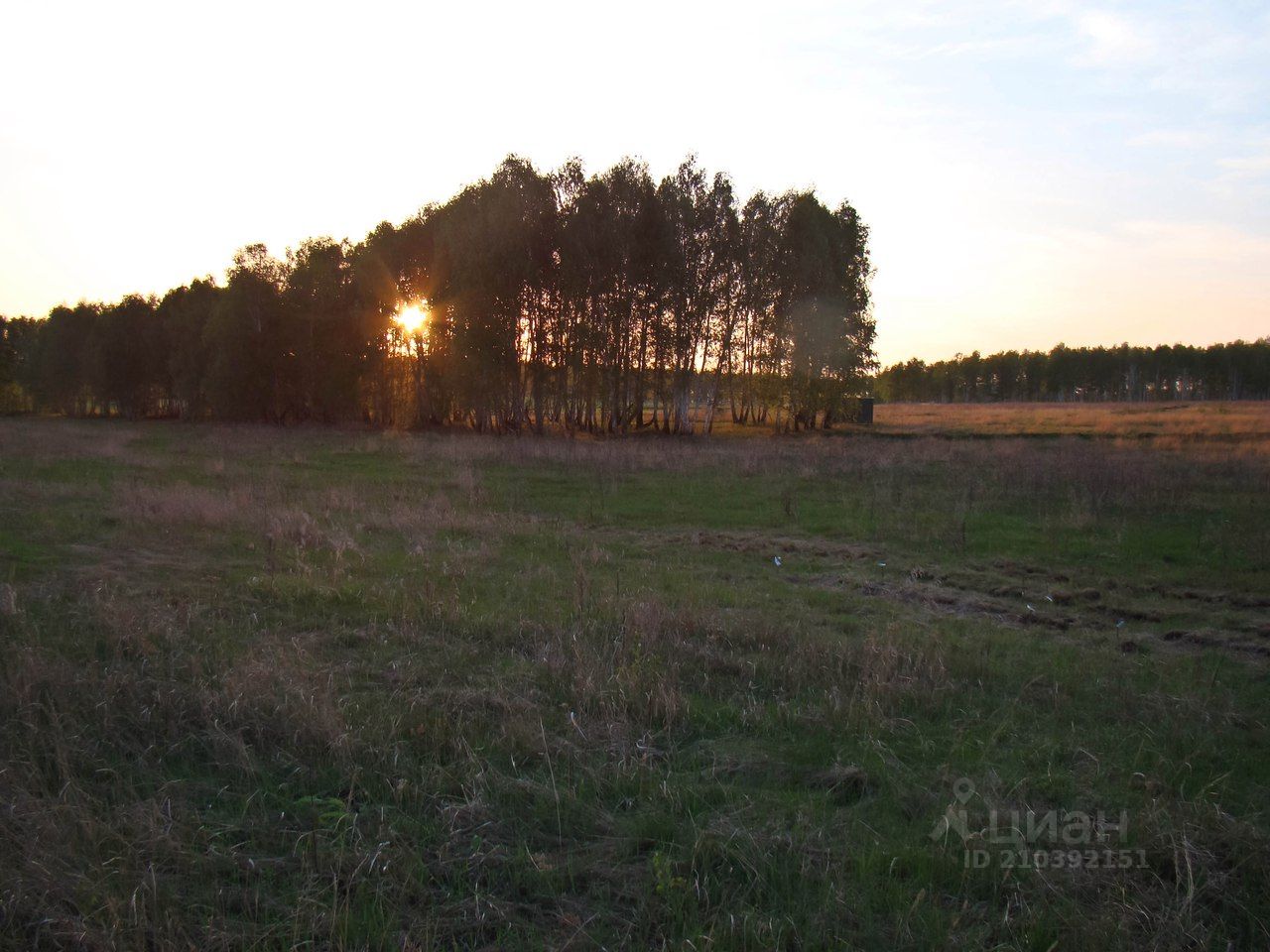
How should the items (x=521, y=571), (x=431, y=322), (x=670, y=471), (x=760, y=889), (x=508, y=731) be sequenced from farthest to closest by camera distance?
(x=431, y=322), (x=670, y=471), (x=521, y=571), (x=508, y=731), (x=760, y=889)

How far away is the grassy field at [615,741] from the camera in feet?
12.1

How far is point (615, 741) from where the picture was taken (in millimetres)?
5391

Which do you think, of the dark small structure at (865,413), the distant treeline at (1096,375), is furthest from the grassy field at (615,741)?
the distant treeline at (1096,375)

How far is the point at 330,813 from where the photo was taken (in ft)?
14.4

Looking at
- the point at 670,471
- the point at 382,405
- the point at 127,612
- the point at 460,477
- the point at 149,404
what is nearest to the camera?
the point at 127,612

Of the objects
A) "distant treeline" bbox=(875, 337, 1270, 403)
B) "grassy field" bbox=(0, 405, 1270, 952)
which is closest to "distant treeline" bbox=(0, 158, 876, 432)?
"grassy field" bbox=(0, 405, 1270, 952)

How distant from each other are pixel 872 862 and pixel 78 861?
3.91 m

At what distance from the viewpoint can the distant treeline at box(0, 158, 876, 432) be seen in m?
44.8

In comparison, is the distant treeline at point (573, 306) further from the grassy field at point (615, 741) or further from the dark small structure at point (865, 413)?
the grassy field at point (615, 741)

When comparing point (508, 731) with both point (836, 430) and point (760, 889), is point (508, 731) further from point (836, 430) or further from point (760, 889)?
point (836, 430)

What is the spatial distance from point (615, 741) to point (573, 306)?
4259 centimetres

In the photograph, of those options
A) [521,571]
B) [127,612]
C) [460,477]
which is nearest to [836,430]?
[460,477]

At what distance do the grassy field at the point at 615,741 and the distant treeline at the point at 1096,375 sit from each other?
104993 mm

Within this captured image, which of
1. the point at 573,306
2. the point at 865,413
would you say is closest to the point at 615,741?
the point at 573,306
